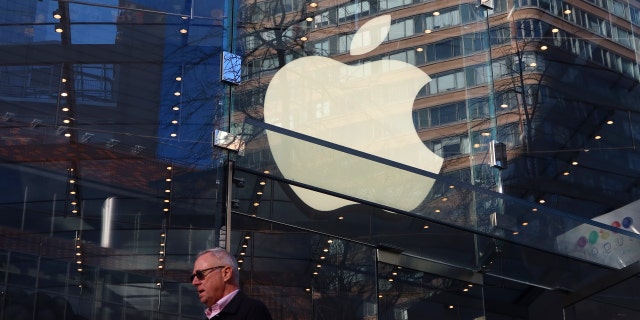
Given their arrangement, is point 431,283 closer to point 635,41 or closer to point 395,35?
point 395,35

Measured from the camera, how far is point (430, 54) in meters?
11.4

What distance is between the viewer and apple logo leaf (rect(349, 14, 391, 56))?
36.1 ft

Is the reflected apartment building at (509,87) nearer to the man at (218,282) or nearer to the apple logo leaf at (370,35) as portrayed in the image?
the apple logo leaf at (370,35)

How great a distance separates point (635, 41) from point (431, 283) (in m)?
4.65

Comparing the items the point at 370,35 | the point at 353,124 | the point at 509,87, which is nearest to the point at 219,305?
the point at 353,124

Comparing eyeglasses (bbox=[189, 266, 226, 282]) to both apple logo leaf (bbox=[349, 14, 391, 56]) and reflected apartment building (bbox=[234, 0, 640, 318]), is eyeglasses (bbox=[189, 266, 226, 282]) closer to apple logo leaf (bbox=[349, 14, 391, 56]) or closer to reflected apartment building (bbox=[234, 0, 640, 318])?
reflected apartment building (bbox=[234, 0, 640, 318])

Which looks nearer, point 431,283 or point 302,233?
point 302,233

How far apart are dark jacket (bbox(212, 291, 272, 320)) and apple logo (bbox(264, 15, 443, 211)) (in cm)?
521

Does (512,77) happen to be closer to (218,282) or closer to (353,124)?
(353,124)

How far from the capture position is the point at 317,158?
10.3 m

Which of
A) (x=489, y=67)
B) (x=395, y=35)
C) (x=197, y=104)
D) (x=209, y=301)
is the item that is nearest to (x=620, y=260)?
(x=489, y=67)

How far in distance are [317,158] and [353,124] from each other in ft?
2.13

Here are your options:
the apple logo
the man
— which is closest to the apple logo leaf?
the apple logo

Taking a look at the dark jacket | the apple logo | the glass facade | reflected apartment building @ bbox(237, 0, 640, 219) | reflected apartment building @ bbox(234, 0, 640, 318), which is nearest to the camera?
the dark jacket
